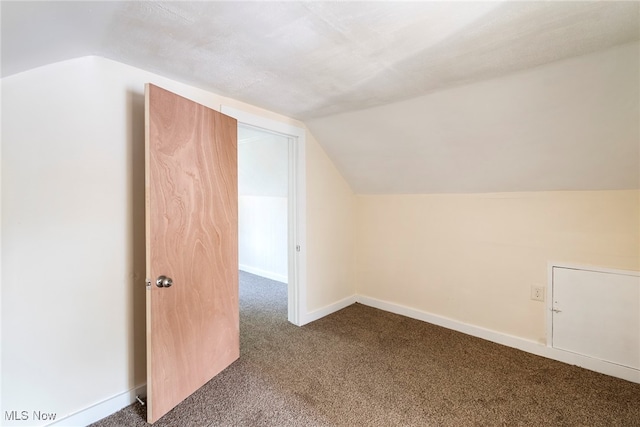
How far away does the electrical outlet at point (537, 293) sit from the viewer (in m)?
2.45

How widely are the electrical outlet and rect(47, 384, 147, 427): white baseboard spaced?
301 centimetres

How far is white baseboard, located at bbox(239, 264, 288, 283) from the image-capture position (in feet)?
15.4

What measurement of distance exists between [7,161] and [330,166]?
98.8 inches

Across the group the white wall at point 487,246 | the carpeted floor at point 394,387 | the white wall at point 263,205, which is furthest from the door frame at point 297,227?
the white wall at point 487,246

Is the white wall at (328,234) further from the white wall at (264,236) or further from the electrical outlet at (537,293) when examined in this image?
the electrical outlet at (537,293)

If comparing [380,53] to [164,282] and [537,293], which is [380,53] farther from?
[537,293]

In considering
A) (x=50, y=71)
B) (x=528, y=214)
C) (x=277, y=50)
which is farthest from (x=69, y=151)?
(x=528, y=214)

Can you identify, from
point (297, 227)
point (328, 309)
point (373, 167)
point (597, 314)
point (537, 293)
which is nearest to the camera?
point (597, 314)

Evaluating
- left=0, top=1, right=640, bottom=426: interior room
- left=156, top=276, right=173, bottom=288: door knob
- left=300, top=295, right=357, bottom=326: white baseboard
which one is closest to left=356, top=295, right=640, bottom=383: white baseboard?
left=0, top=1, right=640, bottom=426: interior room

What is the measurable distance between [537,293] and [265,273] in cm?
371

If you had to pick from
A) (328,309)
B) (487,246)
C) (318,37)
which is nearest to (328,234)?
(328,309)

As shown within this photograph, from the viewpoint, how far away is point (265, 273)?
497cm

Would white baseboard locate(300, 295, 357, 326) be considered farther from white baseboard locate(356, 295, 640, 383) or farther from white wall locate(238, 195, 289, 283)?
white wall locate(238, 195, 289, 283)

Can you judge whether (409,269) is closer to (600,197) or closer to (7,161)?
(600,197)
